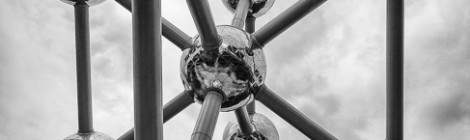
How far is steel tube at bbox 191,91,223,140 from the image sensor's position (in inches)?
196

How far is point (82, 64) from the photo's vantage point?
7367 millimetres

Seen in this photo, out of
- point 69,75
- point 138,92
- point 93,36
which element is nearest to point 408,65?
point 93,36

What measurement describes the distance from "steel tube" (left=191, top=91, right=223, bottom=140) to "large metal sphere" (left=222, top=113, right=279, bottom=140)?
7.57 feet

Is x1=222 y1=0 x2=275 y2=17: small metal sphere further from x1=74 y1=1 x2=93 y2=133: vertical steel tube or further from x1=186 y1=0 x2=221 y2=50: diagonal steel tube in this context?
x1=186 y1=0 x2=221 y2=50: diagonal steel tube

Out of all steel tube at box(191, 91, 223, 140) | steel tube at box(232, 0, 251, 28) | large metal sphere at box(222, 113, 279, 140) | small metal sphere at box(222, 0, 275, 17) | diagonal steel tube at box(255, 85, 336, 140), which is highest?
steel tube at box(191, 91, 223, 140)

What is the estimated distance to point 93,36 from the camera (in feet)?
38.9

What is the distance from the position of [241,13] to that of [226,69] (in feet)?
5.76

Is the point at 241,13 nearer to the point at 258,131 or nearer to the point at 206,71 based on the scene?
the point at 258,131

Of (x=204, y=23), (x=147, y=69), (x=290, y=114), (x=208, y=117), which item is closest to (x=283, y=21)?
(x=290, y=114)

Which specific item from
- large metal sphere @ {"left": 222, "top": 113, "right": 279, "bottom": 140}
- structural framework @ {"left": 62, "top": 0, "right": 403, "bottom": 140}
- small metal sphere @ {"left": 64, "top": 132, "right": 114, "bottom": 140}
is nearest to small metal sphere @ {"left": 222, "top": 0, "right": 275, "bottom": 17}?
structural framework @ {"left": 62, "top": 0, "right": 403, "bottom": 140}

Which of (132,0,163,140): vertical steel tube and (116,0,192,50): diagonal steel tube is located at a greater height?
(132,0,163,140): vertical steel tube

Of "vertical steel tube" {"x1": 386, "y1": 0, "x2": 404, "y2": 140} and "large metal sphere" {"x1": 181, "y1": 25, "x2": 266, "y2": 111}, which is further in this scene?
"vertical steel tube" {"x1": 386, "y1": 0, "x2": 404, "y2": 140}

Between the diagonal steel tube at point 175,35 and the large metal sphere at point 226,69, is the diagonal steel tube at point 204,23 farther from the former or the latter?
the diagonal steel tube at point 175,35

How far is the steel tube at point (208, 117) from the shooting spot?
16.3 feet
